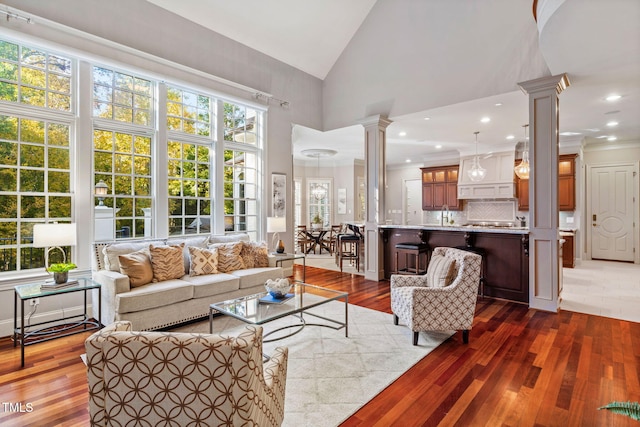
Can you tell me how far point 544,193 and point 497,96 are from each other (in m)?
1.58

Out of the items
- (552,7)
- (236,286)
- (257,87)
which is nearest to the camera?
(552,7)

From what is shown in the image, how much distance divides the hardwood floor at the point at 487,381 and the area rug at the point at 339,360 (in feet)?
0.35

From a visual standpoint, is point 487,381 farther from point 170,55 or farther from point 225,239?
point 170,55

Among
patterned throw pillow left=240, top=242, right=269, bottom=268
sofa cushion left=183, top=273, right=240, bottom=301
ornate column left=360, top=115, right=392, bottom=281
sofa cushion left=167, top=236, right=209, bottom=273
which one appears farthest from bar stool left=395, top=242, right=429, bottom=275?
sofa cushion left=167, top=236, right=209, bottom=273

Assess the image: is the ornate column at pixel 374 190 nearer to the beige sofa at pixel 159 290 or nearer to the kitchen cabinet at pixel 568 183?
the beige sofa at pixel 159 290

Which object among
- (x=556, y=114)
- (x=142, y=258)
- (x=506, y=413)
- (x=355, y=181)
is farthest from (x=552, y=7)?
(x=355, y=181)

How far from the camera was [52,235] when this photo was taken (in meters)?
3.10

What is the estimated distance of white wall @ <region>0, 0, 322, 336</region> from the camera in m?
3.60

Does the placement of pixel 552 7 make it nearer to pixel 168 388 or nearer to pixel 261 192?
Result: pixel 168 388

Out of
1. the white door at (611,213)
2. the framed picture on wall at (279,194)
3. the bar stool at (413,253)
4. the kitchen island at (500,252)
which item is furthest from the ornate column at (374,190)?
the white door at (611,213)

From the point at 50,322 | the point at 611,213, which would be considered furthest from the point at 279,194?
the point at 611,213

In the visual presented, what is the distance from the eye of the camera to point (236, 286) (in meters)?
4.01

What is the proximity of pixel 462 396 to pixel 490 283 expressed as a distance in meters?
2.95

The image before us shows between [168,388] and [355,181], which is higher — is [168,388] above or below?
below
